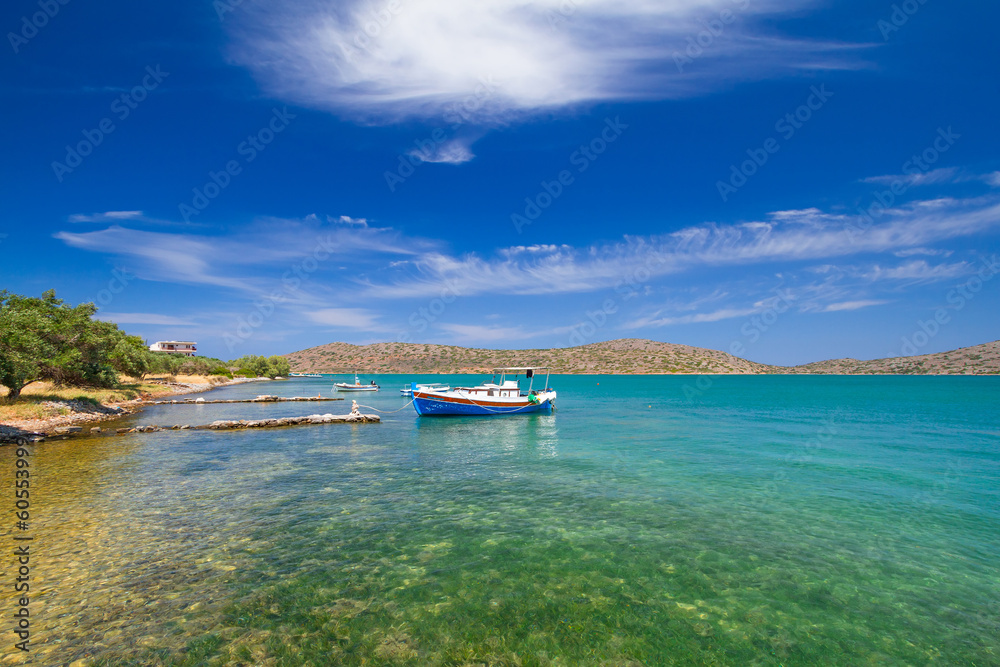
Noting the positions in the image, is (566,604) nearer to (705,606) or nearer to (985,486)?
(705,606)

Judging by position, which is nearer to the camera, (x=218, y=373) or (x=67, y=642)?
(x=67, y=642)

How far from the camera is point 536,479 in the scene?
71.7 feet

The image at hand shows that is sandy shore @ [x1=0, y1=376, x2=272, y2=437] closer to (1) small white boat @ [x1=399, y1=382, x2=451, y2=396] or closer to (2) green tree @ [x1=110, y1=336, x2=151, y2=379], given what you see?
(2) green tree @ [x1=110, y1=336, x2=151, y2=379]

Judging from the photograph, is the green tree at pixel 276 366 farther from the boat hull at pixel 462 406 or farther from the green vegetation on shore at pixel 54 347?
the boat hull at pixel 462 406

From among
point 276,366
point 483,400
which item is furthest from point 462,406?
point 276,366

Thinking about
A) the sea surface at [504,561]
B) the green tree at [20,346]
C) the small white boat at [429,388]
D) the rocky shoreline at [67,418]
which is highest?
the green tree at [20,346]

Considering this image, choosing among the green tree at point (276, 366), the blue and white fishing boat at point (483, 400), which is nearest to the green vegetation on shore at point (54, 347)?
the blue and white fishing boat at point (483, 400)

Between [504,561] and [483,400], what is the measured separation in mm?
38707

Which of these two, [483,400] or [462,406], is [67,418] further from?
[483,400]

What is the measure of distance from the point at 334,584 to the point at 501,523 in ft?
19.8

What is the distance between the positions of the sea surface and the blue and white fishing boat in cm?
2239

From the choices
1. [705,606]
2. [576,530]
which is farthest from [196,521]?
[705,606]

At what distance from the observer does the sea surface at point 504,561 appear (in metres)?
8.52

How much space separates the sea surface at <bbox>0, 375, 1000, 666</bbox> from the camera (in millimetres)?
8523
